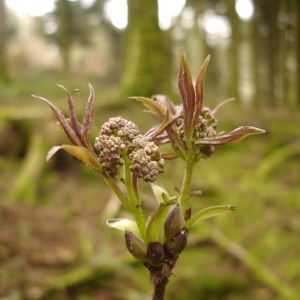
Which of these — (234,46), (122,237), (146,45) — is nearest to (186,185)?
(122,237)

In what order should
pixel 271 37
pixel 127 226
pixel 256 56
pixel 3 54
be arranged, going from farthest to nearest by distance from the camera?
1. pixel 271 37
2. pixel 256 56
3. pixel 3 54
4. pixel 127 226

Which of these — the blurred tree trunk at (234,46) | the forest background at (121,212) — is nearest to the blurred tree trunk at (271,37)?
the blurred tree trunk at (234,46)

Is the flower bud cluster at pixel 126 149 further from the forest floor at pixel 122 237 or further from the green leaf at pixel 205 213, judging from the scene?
the forest floor at pixel 122 237

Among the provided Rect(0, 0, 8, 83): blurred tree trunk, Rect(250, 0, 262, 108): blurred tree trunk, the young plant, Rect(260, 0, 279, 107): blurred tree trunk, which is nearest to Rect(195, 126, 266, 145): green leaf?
the young plant

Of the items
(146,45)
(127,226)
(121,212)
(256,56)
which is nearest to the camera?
(127,226)

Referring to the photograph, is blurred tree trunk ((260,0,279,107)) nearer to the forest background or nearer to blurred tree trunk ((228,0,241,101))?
blurred tree trunk ((228,0,241,101))

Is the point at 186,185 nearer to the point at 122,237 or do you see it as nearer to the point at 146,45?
the point at 122,237

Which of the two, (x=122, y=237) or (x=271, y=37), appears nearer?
(x=122, y=237)
